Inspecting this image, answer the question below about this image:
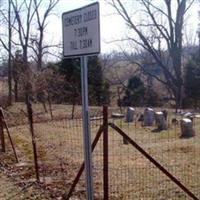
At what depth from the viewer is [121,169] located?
9.32 m

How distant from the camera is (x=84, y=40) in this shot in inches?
169

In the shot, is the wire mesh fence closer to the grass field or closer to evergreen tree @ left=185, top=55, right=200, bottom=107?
the grass field

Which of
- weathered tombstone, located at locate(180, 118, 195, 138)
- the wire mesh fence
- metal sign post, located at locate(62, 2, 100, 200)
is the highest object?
metal sign post, located at locate(62, 2, 100, 200)

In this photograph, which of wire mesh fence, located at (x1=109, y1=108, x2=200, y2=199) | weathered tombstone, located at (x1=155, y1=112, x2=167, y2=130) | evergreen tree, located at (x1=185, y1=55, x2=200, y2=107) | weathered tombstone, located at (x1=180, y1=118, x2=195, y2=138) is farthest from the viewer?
evergreen tree, located at (x1=185, y1=55, x2=200, y2=107)

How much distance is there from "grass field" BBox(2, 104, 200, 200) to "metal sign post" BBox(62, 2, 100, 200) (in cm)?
295

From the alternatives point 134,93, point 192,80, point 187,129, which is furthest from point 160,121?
point 134,93

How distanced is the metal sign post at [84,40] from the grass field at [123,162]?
295cm

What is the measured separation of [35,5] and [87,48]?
121 feet

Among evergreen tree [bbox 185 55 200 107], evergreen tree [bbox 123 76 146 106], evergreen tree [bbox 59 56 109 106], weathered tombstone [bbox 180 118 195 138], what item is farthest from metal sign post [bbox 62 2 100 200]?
evergreen tree [bbox 185 55 200 107]

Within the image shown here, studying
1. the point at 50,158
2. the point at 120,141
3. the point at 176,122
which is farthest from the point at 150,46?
the point at 50,158

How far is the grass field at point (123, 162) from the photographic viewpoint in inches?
302

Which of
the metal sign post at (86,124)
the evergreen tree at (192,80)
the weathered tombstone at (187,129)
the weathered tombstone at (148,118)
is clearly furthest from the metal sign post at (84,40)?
the evergreen tree at (192,80)

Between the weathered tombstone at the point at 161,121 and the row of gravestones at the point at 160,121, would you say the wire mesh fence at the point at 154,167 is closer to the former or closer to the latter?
the row of gravestones at the point at 160,121

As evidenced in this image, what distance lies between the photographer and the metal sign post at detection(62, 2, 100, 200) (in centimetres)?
416
